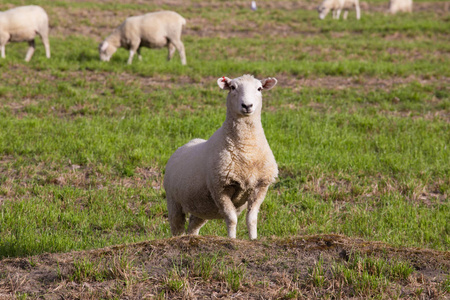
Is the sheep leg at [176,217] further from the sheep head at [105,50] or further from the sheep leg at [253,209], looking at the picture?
the sheep head at [105,50]

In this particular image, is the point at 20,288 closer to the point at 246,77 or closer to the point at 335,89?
the point at 246,77

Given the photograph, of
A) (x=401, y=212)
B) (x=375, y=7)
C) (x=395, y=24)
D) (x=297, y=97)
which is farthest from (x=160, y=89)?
(x=375, y=7)

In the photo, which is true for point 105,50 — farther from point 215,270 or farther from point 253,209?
point 215,270

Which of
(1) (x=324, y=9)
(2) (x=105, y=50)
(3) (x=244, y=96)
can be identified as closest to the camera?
(3) (x=244, y=96)

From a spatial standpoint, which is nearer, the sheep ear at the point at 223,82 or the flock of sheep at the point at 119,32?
the sheep ear at the point at 223,82

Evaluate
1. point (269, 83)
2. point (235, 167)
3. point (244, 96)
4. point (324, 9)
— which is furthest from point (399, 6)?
point (235, 167)

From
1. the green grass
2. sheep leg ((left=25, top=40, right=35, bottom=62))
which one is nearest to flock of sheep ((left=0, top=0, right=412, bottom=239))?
the green grass

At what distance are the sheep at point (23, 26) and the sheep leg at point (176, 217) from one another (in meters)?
11.1

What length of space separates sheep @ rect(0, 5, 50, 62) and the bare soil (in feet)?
39.8

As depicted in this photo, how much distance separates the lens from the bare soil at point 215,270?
3.55 metres

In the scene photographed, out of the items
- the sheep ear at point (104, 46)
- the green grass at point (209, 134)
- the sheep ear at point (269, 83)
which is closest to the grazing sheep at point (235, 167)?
the sheep ear at point (269, 83)

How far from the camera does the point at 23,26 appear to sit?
1507 cm

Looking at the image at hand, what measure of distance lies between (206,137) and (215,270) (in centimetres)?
527

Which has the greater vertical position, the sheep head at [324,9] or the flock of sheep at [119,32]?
the sheep head at [324,9]
